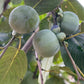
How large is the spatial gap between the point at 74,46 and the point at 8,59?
0.35m

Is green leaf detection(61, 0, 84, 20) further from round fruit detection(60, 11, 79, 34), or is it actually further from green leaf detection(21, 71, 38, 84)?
green leaf detection(21, 71, 38, 84)

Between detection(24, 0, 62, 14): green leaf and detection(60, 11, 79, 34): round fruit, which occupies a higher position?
detection(24, 0, 62, 14): green leaf

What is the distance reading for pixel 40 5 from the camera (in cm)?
86

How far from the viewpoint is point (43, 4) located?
0.86 meters

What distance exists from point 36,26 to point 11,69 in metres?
0.29

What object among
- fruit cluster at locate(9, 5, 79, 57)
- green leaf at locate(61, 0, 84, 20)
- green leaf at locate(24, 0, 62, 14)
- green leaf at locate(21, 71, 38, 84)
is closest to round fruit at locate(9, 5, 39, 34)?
fruit cluster at locate(9, 5, 79, 57)

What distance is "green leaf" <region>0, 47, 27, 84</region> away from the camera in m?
0.90

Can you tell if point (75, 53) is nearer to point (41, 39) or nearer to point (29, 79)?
point (41, 39)

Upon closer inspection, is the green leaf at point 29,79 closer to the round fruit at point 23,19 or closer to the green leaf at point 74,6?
the green leaf at point 74,6

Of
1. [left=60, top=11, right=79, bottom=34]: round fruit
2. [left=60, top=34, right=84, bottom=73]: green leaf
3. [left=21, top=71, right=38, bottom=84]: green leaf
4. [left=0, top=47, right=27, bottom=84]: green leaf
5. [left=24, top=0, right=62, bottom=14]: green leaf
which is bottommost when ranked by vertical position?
[left=21, top=71, right=38, bottom=84]: green leaf

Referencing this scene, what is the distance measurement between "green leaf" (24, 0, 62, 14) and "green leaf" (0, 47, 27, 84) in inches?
9.9

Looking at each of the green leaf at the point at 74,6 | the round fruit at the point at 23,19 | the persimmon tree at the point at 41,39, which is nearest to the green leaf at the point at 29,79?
the persimmon tree at the point at 41,39

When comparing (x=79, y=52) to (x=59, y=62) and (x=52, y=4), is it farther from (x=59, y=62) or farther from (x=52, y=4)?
(x=59, y=62)

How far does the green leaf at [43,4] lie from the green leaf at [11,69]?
25 centimetres
